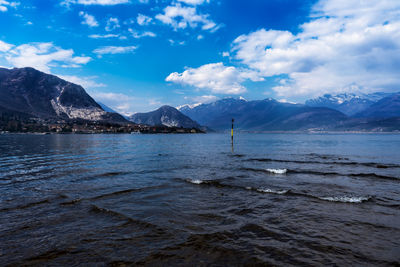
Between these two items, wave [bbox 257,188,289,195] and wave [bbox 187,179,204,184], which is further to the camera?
wave [bbox 187,179,204,184]

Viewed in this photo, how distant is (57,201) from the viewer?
17750mm

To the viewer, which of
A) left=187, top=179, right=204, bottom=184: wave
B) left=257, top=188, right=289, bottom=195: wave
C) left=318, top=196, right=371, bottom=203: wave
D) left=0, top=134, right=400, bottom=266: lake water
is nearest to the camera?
left=0, top=134, right=400, bottom=266: lake water

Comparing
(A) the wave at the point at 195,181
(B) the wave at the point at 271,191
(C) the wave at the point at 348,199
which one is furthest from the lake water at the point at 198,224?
(A) the wave at the point at 195,181

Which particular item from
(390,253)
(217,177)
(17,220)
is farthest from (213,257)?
(217,177)

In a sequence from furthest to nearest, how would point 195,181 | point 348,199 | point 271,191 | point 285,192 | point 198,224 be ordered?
point 195,181
point 271,191
point 285,192
point 348,199
point 198,224

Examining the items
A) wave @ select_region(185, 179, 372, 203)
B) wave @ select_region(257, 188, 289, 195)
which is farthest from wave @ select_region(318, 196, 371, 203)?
wave @ select_region(257, 188, 289, 195)

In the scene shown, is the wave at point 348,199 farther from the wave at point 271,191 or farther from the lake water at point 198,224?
the wave at point 271,191

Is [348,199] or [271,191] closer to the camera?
[348,199]

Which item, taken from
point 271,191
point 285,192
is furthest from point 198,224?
point 285,192

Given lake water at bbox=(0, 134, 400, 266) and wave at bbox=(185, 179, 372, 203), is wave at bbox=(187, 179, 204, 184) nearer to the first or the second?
wave at bbox=(185, 179, 372, 203)

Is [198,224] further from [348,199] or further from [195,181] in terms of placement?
[348,199]

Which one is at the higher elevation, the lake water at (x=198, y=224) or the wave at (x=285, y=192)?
the lake water at (x=198, y=224)

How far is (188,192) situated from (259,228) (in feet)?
31.3

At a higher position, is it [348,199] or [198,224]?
[198,224]
